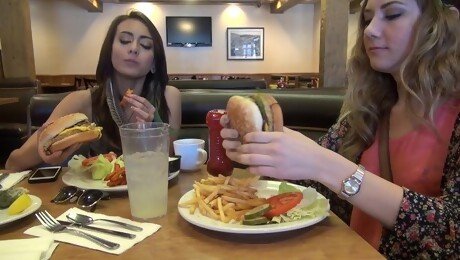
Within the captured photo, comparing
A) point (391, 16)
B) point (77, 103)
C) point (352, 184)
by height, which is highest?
point (391, 16)

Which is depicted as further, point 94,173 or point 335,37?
point 335,37

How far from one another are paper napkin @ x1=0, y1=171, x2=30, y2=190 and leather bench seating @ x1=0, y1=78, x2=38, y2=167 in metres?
3.01

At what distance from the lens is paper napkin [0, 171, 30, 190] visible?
1.19m

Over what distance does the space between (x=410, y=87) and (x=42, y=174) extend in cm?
125

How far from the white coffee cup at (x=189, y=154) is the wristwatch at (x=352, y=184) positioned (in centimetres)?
61

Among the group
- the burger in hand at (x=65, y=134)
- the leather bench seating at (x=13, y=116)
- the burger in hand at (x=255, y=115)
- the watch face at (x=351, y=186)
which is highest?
the burger in hand at (x=255, y=115)

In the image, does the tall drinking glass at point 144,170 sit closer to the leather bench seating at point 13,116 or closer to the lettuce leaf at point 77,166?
the lettuce leaf at point 77,166

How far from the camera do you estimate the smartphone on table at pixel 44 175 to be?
4.04 feet

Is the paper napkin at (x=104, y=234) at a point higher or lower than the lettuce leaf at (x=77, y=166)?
lower

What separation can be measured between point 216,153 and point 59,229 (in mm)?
515

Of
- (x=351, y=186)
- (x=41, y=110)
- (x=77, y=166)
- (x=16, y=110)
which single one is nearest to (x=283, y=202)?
(x=351, y=186)

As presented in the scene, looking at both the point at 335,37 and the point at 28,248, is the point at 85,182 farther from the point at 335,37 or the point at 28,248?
the point at 335,37

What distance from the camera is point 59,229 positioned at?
86 centimetres

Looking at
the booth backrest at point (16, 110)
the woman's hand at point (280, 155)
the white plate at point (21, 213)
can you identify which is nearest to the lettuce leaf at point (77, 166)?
the white plate at point (21, 213)
